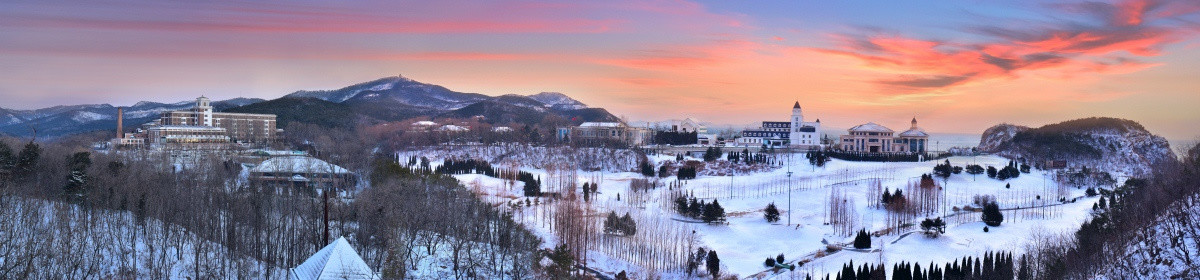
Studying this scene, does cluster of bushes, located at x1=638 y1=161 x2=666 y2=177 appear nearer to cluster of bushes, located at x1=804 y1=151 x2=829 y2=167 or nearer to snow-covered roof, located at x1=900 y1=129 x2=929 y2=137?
cluster of bushes, located at x1=804 y1=151 x2=829 y2=167

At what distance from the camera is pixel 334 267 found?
16172 millimetres

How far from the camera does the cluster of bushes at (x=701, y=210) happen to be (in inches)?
1335

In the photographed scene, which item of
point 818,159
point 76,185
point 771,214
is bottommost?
point 771,214

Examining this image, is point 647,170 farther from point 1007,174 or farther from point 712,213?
point 1007,174

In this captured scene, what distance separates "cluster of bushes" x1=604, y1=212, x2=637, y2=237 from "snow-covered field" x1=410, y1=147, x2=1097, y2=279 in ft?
1.26

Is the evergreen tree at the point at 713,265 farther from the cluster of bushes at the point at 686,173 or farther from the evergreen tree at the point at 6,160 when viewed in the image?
the cluster of bushes at the point at 686,173

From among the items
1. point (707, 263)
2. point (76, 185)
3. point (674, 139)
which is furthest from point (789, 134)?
point (76, 185)

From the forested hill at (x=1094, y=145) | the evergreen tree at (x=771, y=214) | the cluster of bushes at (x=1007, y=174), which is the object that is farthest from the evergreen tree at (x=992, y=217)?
the forested hill at (x=1094, y=145)

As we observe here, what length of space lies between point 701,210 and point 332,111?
80623 millimetres

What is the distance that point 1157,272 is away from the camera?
18.4m

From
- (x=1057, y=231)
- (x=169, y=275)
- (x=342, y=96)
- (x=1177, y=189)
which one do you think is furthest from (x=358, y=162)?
(x=342, y=96)

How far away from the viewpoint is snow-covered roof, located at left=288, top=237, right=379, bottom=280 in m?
16.0

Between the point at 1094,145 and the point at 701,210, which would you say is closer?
the point at 701,210

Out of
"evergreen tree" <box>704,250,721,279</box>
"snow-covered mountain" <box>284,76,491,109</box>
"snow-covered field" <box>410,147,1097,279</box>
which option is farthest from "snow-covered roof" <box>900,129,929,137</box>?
"snow-covered mountain" <box>284,76,491,109</box>
